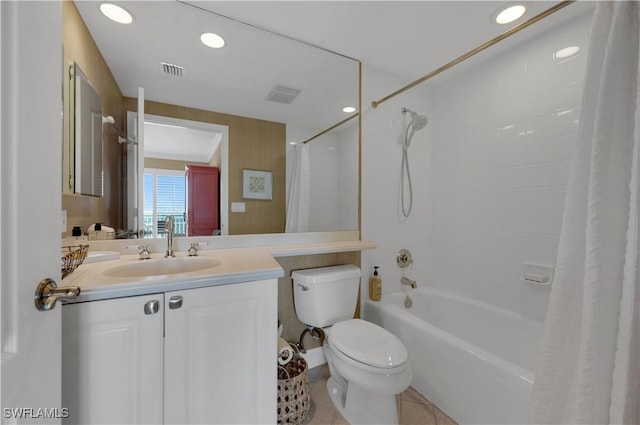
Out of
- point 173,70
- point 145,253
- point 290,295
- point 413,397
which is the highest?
point 173,70

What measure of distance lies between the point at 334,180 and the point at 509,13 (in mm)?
1464

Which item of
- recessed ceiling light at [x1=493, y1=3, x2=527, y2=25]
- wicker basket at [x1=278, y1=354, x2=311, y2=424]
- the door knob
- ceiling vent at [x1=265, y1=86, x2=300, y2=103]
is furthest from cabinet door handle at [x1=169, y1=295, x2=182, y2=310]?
recessed ceiling light at [x1=493, y1=3, x2=527, y2=25]

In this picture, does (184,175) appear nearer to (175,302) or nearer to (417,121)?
(175,302)

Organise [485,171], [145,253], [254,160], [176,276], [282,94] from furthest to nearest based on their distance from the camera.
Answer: [485,171] < [282,94] < [254,160] < [145,253] < [176,276]

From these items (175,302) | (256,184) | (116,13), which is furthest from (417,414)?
(116,13)

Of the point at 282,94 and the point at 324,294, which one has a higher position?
the point at 282,94

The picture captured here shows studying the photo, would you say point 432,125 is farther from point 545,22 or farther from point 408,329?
point 408,329

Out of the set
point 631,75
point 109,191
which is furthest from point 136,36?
point 631,75

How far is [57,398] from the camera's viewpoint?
0.67m

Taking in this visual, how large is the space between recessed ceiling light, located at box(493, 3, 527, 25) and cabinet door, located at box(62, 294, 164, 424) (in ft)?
7.49

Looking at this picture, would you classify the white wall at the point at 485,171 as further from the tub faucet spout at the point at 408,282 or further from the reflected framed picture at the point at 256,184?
the reflected framed picture at the point at 256,184

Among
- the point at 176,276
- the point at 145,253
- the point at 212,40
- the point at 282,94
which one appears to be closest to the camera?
the point at 176,276

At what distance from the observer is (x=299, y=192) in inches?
72.2

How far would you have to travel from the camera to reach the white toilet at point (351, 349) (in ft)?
3.94
